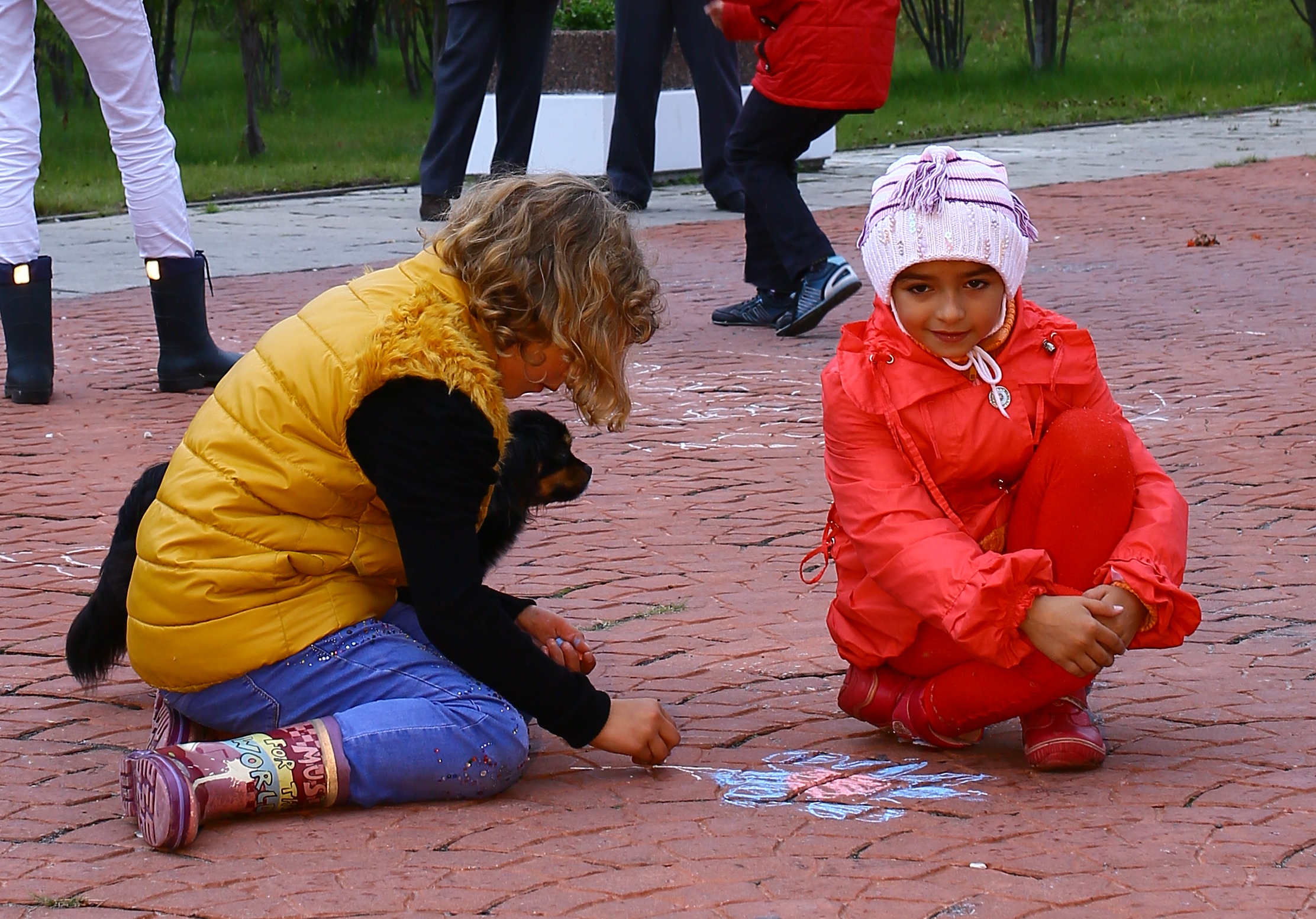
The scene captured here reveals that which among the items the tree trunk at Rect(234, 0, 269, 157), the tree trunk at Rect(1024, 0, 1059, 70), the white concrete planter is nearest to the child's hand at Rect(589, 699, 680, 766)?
the white concrete planter

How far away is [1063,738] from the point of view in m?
2.69

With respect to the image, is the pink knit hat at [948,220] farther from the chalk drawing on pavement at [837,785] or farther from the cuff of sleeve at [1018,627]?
the chalk drawing on pavement at [837,785]

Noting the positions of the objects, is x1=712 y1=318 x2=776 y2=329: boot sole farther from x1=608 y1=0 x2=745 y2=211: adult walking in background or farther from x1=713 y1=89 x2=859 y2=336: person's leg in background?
x1=608 y1=0 x2=745 y2=211: adult walking in background

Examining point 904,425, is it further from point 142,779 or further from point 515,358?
point 142,779

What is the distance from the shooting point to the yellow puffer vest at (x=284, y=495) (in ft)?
8.36

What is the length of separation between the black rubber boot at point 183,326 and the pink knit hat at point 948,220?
10.6ft

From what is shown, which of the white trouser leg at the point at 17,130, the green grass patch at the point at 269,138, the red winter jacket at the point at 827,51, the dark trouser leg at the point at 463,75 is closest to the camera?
the white trouser leg at the point at 17,130

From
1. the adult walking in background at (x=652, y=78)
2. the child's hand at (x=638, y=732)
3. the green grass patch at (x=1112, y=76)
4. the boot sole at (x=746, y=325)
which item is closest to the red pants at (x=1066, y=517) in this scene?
the child's hand at (x=638, y=732)

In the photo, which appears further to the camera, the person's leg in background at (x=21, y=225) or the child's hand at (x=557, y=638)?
the person's leg in background at (x=21, y=225)

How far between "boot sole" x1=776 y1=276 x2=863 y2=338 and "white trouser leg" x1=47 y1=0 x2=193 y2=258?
215 cm

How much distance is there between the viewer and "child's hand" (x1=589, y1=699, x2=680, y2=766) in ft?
8.57

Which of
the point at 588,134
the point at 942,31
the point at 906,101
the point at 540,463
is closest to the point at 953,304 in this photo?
the point at 540,463

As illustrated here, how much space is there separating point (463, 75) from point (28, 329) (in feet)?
11.4

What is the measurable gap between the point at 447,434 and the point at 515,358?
0.21 meters
